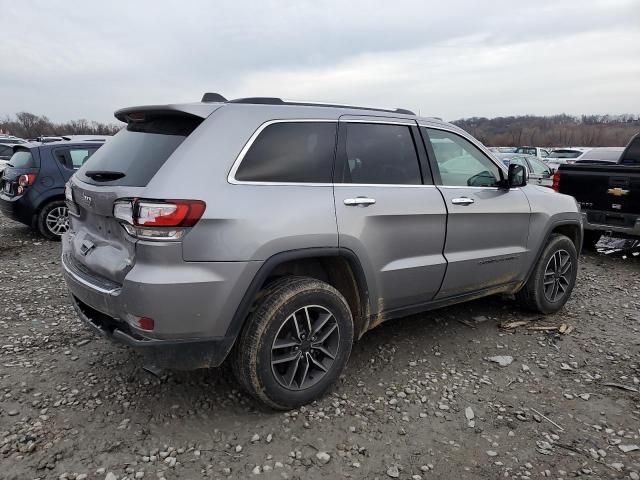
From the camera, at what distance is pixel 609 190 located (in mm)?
6758

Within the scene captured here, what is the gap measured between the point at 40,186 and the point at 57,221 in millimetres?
591

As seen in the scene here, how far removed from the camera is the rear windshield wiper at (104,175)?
2.88m

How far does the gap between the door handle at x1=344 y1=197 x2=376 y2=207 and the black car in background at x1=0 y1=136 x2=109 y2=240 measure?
20.6 ft

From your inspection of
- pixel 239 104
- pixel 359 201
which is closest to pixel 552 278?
pixel 359 201

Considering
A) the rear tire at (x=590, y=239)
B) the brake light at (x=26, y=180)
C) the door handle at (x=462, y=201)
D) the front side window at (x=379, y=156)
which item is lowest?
the rear tire at (x=590, y=239)

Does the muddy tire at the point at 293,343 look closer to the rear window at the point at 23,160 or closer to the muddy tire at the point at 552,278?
the muddy tire at the point at 552,278

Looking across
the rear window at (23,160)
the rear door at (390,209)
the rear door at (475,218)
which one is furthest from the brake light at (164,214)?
the rear window at (23,160)

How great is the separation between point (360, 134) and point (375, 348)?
1728mm

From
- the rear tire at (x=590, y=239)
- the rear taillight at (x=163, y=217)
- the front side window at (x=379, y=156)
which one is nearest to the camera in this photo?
the rear taillight at (x=163, y=217)

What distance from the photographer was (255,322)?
9.20 ft

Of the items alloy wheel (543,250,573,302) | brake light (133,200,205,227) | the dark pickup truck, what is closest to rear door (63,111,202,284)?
brake light (133,200,205,227)

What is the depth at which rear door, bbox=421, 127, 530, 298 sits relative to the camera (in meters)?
3.74

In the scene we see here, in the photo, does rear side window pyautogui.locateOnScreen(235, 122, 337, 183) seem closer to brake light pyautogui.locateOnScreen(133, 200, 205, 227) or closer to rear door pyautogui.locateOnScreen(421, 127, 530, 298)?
brake light pyautogui.locateOnScreen(133, 200, 205, 227)

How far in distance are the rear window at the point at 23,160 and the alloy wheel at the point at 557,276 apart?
7440mm
